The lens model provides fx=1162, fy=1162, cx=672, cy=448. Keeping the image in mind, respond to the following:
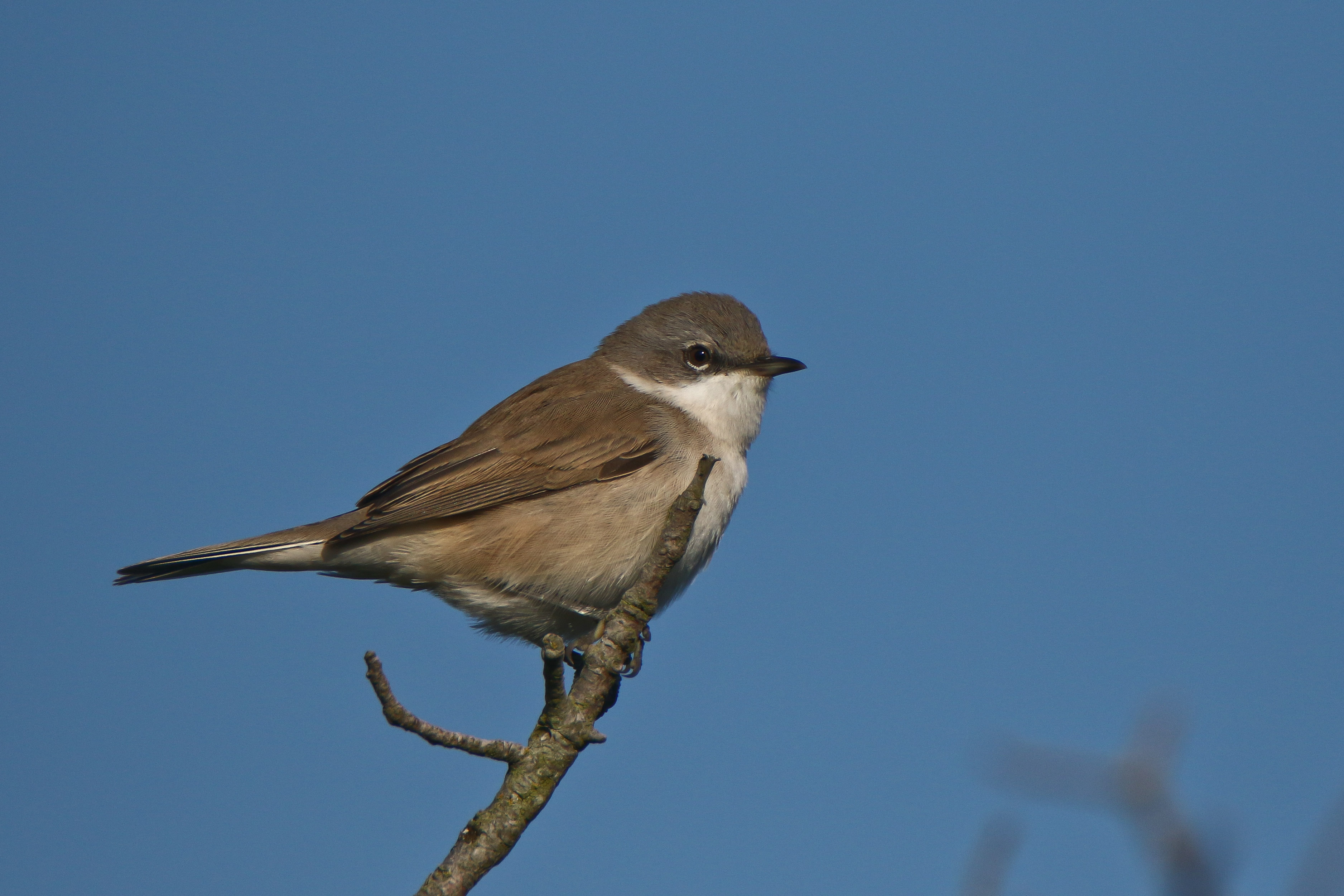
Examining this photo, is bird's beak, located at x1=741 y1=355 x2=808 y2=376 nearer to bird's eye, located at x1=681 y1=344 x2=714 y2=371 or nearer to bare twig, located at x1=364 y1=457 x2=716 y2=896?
bird's eye, located at x1=681 y1=344 x2=714 y2=371

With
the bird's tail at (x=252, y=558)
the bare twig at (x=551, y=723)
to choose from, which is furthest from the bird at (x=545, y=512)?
the bare twig at (x=551, y=723)

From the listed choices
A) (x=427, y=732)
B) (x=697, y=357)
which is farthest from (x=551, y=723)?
(x=697, y=357)

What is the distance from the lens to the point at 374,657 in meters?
3.74

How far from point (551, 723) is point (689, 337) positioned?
4.31 m

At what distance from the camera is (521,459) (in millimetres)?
7312

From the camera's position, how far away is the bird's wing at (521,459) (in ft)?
23.0

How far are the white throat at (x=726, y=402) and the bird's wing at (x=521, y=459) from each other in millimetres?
290

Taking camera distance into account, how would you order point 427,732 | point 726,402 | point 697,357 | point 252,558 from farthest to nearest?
point 697,357 → point 726,402 → point 252,558 → point 427,732

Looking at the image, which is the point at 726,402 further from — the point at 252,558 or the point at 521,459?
the point at 252,558

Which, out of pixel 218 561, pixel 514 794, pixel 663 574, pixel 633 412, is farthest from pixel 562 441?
pixel 514 794

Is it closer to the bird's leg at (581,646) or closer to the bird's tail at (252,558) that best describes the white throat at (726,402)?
the bird's leg at (581,646)

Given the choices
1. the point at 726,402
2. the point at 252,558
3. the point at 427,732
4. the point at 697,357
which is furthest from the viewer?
the point at 697,357

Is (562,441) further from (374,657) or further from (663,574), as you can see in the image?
(374,657)

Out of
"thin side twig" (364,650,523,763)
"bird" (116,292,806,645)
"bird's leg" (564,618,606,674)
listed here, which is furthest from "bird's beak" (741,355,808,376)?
"thin side twig" (364,650,523,763)
